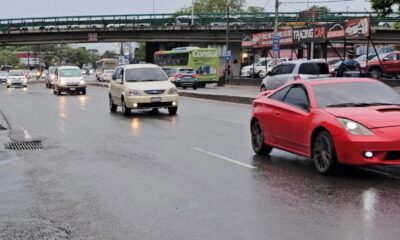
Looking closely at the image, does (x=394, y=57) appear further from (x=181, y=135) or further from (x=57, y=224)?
(x=57, y=224)

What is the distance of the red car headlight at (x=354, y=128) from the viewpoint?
26.7ft

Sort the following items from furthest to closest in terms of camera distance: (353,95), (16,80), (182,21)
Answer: (182,21), (16,80), (353,95)

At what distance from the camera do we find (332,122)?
8422mm

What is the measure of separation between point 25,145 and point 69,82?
25.6 metres

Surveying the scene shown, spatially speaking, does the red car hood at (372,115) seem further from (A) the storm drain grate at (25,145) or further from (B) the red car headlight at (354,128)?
(A) the storm drain grate at (25,145)

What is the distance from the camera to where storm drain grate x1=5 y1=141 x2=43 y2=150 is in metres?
12.6

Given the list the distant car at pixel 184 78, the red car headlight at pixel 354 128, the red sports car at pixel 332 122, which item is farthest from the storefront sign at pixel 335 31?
the red car headlight at pixel 354 128

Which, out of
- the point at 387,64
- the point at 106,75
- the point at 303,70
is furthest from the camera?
the point at 106,75

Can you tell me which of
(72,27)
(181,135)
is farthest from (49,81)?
(181,135)

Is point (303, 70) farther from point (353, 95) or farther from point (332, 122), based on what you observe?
point (332, 122)

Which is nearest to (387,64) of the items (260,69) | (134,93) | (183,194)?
(134,93)

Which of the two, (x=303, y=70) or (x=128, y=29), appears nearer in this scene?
(x=303, y=70)

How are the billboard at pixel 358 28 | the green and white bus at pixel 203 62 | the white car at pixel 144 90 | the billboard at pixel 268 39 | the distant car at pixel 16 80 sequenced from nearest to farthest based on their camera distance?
Answer: the white car at pixel 144 90, the billboard at pixel 358 28, the billboard at pixel 268 39, the green and white bus at pixel 203 62, the distant car at pixel 16 80

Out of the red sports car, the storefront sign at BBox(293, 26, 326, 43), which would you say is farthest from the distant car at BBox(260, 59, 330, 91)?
the red sports car
